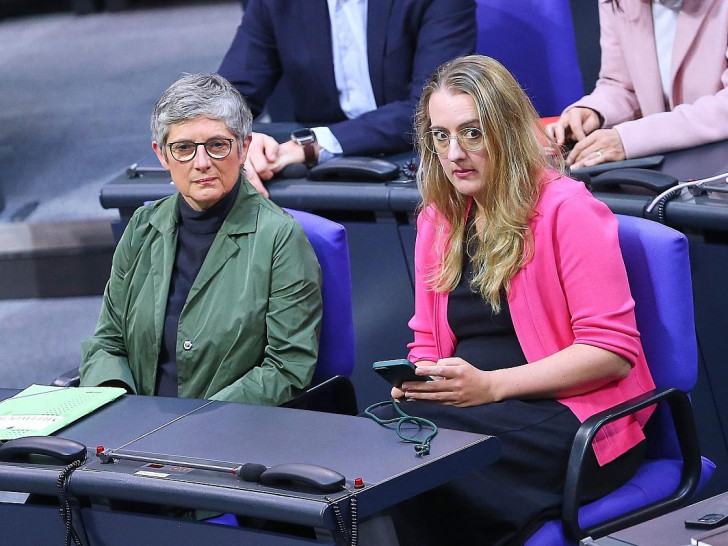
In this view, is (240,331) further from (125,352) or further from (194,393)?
(125,352)

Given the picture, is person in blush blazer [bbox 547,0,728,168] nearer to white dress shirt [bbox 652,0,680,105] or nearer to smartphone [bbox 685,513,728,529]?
white dress shirt [bbox 652,0,680,105]

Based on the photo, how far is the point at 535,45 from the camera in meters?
3.58

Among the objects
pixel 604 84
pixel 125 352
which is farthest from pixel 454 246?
pixel 604 84

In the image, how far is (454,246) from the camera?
2.36 meters

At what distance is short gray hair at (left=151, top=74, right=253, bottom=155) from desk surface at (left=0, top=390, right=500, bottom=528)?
2.11 ft

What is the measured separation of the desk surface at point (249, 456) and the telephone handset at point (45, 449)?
0.8 inches

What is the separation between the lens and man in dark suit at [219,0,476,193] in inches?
131

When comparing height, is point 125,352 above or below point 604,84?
below

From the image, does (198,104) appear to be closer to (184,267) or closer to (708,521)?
(184,267)

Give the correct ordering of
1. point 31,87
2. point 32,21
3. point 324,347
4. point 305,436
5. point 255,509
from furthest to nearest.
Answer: point 32,21 < point 31,87 < point 324,347 < point 305,436 < point 255,509

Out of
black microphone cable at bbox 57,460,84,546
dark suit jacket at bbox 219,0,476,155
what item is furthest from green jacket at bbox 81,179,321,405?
dark suit jacket at bbox 219,0,476,155

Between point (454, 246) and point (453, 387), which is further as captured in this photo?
point (454, 246)

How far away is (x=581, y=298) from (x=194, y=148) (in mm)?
857

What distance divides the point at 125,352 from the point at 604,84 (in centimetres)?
155
